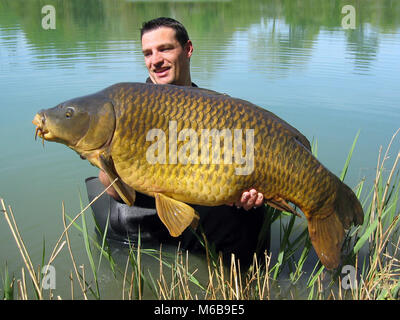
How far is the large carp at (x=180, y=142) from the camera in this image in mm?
1550

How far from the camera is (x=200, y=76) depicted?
6887mm

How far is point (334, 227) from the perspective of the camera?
5.71 feet

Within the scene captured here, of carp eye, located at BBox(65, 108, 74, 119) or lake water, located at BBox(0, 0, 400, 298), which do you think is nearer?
carp eye, located at BBox(65, 108, 74, 119)

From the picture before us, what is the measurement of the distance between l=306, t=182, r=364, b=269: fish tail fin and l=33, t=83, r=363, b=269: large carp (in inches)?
6.3

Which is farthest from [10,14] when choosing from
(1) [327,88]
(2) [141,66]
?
(1) [327,88]

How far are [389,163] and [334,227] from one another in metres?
2.16

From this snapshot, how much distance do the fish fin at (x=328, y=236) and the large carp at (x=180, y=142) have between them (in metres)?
0.19

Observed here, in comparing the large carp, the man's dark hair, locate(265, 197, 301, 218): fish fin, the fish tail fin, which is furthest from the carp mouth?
the man's dark hair

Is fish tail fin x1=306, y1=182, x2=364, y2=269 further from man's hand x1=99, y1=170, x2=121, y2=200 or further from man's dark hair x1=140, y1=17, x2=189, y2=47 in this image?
man's dark hair x1=140, y1=17, x2=189, y2=47

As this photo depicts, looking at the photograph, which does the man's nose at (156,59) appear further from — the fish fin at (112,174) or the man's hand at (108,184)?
the fish fin at (112,174)

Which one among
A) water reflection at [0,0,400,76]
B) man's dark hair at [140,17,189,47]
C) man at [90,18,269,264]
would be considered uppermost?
water reflection at [0,0,400,76]

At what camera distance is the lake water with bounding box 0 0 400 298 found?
322 centimetres

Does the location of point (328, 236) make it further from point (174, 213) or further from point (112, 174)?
point (112, 174)

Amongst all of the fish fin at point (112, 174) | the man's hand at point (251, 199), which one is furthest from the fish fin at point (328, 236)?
the fish fin at point (112, 174)
